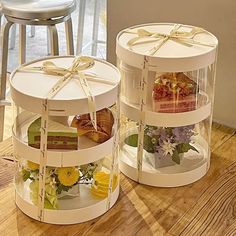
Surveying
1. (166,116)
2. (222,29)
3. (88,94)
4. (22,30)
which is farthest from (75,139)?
(22,30)

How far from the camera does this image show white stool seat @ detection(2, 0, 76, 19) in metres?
1.55

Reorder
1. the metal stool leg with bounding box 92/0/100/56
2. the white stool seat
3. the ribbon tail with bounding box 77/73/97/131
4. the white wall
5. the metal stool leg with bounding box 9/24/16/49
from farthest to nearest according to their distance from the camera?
1. the metal stool leg with bounding box 9/24/16/49
2. the metal stool leg with bounding box 92/0/100/56
3. the white stool seat
4. the white wall
5. the ribbon tail with bounding box 77/73/97/131

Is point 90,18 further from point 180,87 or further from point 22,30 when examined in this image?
point 180,87

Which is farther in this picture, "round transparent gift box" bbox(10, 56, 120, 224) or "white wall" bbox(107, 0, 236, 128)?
"white wall" bbox(107, 0, 236, 128)

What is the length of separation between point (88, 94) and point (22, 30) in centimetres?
107

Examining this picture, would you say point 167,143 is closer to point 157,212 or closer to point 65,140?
point 157,212

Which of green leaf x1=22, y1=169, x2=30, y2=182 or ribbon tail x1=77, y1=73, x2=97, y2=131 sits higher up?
ribbon tail x1=77, y1=73, x2=97, y2=131

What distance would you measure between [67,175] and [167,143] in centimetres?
23

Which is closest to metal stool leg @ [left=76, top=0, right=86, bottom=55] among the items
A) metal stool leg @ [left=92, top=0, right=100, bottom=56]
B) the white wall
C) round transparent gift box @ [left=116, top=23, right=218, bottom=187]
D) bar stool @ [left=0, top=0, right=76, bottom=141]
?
metal stool leg @ [left=92, top=0, right=100, bottom=56]

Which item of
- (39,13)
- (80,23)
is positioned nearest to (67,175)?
(39,13)

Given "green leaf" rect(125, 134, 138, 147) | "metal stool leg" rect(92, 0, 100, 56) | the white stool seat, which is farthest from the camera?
"metal stool leg" rect(92, 0, 100, 56)

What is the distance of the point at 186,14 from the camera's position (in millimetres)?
1292

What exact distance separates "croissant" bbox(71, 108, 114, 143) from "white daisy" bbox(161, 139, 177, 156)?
141mm

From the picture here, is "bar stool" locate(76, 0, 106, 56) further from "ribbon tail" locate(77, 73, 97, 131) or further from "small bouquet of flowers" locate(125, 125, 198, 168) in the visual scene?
"ribbon tail" locate(77, 73, 97, 131)
